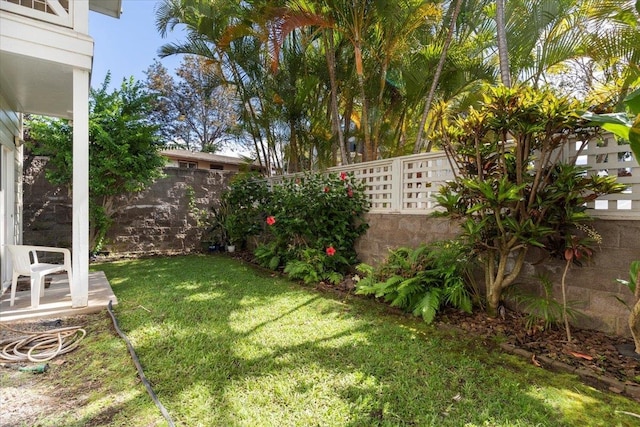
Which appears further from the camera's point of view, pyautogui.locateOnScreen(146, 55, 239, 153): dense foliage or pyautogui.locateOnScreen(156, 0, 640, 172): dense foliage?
pyautogui.locateOnScreen(146, 55, 239, 153): dense foliage

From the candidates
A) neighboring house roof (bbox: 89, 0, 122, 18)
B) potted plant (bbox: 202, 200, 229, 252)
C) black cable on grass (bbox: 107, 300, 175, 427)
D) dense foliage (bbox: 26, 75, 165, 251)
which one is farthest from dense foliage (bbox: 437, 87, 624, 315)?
potted plant (bbox: 202, 200, 229, 252)

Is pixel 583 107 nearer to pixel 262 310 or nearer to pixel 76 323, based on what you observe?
pixel 262 310

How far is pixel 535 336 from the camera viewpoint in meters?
2.91

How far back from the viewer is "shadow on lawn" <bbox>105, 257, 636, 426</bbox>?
1926 millimetres

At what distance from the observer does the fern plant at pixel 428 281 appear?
3.43 meters

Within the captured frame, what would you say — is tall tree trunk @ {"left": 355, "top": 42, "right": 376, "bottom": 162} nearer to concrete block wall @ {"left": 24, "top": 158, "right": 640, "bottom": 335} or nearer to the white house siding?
concrete block wall @ {"left": 24, "top": 158, "right": 640, "bottom": 335}

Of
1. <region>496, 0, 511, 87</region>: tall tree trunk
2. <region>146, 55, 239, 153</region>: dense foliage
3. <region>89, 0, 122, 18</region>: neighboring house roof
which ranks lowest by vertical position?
<region>496, 0, 511, 87</region>: tall tree trunk

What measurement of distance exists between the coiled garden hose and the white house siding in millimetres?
1870

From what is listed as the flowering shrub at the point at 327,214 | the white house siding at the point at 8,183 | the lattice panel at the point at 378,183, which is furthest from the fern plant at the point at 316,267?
the white house siding at the point at 8,183

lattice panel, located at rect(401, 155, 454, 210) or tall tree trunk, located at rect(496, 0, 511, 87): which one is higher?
tall tree trunk, located at rect(496, 0, 511, 87)

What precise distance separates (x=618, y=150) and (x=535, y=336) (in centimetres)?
176

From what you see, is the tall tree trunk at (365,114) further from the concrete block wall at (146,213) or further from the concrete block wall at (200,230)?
the concrete block wall at (146,213)

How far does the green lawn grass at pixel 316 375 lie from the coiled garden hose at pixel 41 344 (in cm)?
18

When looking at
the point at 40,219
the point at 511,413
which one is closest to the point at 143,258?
the point at 40,219
